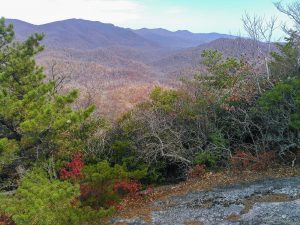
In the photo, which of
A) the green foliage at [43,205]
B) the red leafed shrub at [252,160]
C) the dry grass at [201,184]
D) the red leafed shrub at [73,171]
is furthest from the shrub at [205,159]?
the green foliage at [43,205]

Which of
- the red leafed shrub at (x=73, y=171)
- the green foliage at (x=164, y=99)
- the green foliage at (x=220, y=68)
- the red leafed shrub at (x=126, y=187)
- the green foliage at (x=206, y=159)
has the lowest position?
the red leafed shrub at (x=126, y=187)

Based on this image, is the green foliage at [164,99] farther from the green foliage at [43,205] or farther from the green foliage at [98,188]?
the green foliage at [43,205]

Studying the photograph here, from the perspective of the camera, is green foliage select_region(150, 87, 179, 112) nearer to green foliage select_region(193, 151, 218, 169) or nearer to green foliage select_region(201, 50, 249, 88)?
green foliage select_region(201, 50, 249, 88)

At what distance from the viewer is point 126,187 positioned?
39.6 ft

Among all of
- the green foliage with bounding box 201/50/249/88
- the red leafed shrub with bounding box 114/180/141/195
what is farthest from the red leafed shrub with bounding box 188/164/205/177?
the green foliage with bounding box 201/50/249/88

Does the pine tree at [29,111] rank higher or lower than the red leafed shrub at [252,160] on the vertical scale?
higher

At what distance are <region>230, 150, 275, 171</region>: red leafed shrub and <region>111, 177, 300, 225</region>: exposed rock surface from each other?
4.60 ft

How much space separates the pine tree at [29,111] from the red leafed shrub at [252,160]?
5.88 metres

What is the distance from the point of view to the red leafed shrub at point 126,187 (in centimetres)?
1180

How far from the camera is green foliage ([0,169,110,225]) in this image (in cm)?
746

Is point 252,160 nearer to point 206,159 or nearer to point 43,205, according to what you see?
point 206,159

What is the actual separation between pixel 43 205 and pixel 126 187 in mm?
4708

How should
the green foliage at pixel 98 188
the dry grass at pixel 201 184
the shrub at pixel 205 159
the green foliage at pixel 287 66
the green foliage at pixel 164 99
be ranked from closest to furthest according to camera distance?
the green foliage at pixel 98 188 → the dry grass at pixel 201 184 → the shrub at pixel 205 159 → the green foliage at pixel 287 66 → the green foliage at pixel 164 99

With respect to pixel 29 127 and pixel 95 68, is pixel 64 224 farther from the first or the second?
pixel 95 68
